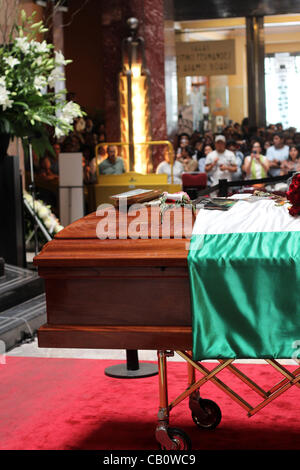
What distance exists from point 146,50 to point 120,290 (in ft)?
30.6

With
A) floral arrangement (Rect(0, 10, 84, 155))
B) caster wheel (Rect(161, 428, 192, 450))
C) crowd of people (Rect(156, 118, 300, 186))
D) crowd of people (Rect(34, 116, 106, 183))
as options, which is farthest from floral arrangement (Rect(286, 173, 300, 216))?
crowd of people (Rect(156, 118, 300, 186))

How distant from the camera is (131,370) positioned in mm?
3715

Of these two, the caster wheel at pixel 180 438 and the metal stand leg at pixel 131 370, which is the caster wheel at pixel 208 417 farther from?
the metal stand leg at pixel 131 370

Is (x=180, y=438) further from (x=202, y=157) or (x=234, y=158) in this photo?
(x=202, y=157)

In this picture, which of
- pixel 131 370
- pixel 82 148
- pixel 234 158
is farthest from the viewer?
pixel 82 148

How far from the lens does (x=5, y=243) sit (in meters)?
5.80

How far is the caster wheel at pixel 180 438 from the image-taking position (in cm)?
254

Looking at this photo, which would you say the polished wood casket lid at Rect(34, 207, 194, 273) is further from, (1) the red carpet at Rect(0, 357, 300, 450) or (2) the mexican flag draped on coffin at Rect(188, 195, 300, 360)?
(1) the red carpet at Rect(0, 357, 300, 450)

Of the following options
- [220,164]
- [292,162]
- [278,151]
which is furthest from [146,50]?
[292,162]

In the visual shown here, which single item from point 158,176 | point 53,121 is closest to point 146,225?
point 53,121

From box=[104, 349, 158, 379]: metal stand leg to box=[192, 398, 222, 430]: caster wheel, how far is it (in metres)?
0.80

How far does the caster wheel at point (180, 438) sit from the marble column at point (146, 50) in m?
8.88
